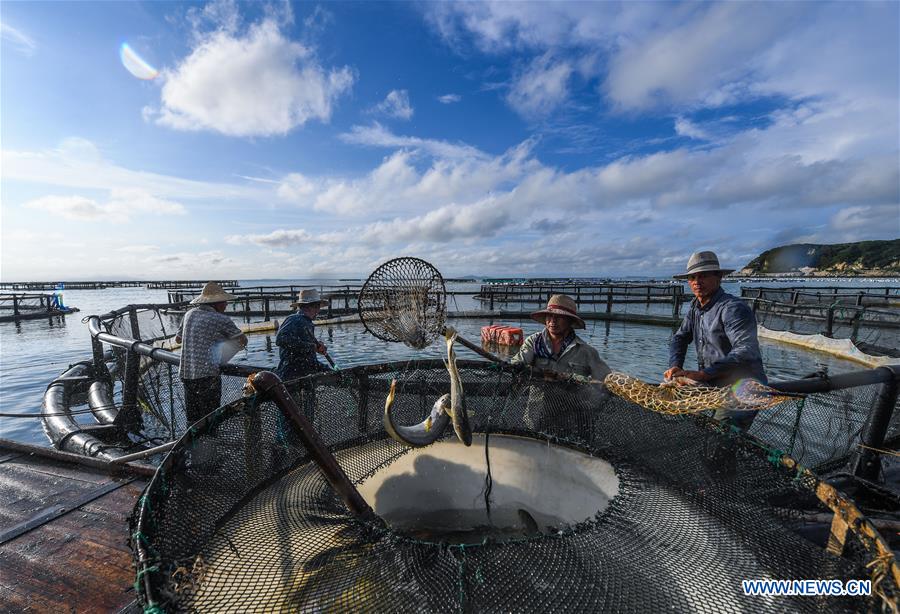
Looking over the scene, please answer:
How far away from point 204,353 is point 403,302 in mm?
2538

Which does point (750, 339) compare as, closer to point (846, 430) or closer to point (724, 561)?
point (724, 561)

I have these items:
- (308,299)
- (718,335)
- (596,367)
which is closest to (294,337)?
(308,299)

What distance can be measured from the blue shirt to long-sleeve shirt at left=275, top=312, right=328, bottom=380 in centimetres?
473

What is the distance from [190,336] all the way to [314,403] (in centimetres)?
266

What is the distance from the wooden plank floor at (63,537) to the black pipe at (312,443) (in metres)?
0.94

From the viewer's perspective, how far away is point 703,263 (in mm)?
3736

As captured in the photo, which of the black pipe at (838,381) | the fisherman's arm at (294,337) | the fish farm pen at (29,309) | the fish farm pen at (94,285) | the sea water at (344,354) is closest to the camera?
the black pipe at (838,381)

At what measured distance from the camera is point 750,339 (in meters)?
3.46

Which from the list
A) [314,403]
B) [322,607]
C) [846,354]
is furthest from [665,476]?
[846,354]

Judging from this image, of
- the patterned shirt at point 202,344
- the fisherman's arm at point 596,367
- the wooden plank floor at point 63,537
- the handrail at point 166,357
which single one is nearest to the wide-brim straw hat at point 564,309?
the fisherman's arm at point 596,367

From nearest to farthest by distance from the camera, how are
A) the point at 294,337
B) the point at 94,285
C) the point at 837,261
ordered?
the point at 294,337
the point at 94,285
the point at 837,261

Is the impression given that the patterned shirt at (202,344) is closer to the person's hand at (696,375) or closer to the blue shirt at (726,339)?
the person's hand at (696,375)

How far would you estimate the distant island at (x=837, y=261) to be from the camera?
12288 cm

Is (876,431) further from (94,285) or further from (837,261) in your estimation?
(837,261)
